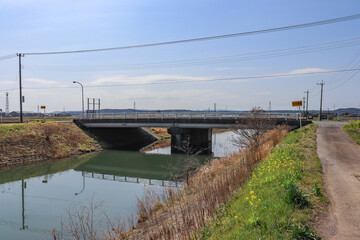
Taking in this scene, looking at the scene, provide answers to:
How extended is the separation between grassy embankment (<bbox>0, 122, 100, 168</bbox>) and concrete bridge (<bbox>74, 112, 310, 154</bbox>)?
3.26 meters

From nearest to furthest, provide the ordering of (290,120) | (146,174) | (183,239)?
(183,239) → (146,174) → (290,120)

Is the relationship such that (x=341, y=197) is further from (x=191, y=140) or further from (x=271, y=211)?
(x=191, y=140)

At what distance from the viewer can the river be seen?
11992mm

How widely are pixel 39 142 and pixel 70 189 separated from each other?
49.5 ft

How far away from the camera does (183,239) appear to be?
6.31m

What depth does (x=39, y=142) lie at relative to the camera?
3067 centimetres

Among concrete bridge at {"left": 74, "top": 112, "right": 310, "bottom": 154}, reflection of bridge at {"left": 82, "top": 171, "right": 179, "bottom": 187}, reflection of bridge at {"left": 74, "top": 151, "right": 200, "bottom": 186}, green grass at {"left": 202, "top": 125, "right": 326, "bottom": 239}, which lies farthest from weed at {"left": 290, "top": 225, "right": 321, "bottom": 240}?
concrete bridge at {"left": 74, "top": 112, "right": 310, "bottom": 154}

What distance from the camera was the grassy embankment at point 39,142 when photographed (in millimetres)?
27203

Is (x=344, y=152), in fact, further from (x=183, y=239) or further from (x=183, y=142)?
(x=183, y=142)

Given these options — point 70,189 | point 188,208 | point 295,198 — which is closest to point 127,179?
point 70,189

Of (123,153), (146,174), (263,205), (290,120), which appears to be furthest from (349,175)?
(123,153)

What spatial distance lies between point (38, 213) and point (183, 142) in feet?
76.0

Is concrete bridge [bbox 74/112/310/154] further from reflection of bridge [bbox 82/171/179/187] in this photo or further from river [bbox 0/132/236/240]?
reflection of bridge [bbox 82/171/179/187]

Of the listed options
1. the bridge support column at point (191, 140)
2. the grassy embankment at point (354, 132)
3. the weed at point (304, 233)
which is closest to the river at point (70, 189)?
the bridge support column at point (191, 140)
